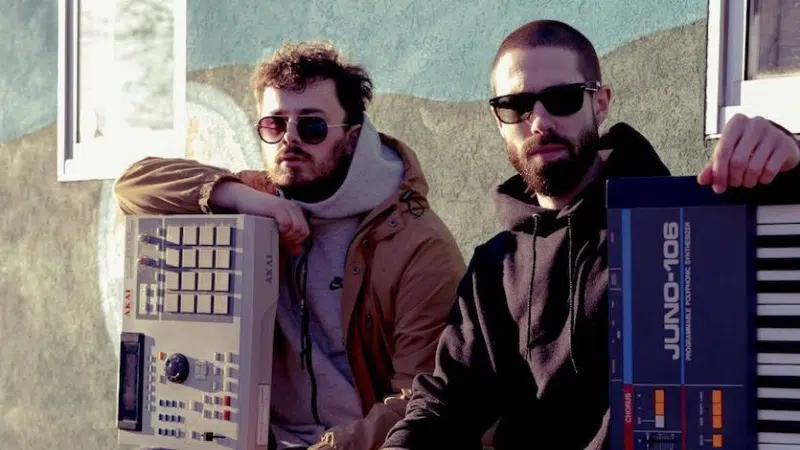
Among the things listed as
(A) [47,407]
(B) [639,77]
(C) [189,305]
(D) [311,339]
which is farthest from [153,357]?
(A) [47,407]

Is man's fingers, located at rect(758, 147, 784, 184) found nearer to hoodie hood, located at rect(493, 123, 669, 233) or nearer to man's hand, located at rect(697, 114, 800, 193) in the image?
man's hand, located at rect(697, 114, 800, 193)

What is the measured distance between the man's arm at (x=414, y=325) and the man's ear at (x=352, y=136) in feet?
1.24

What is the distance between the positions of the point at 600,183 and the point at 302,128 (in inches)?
40.2

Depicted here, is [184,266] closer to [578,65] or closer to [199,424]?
[199,424]

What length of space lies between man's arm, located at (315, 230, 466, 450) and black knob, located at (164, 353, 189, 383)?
469 millimetres

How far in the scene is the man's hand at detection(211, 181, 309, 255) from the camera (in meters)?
3.42

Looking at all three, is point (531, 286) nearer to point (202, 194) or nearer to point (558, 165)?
point (558, 165)

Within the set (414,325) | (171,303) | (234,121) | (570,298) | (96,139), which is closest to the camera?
(570,298)

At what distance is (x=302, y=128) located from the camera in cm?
355

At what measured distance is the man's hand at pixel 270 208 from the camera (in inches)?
135

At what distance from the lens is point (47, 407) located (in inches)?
235

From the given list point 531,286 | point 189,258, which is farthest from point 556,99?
point 189,258

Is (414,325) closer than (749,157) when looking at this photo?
No

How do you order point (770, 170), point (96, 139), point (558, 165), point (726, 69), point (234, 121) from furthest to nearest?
1. point (96, 139)
2. point (234, 121)
3. point (726, 69)
4. point (558, 165)
5. point (770, 170)
